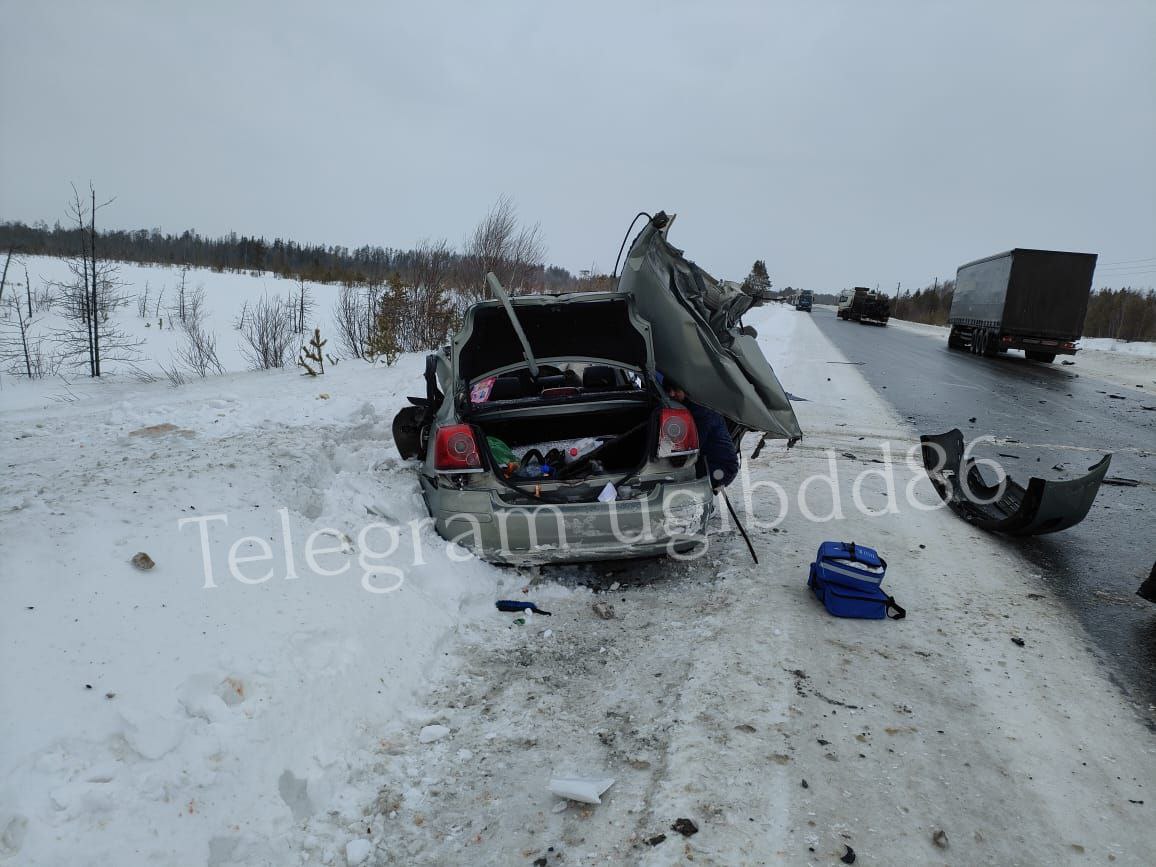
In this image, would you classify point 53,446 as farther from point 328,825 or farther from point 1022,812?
point 1022,812

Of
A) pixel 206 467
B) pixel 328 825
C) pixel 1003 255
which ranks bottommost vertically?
pixel 328 825

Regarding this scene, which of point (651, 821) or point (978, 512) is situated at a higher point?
point (978, 512)

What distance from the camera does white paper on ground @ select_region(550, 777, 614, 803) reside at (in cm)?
236

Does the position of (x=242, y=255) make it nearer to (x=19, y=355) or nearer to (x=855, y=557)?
(x=19, y=355)

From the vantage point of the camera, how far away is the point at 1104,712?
297cm

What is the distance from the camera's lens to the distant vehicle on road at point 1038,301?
62.3 feet

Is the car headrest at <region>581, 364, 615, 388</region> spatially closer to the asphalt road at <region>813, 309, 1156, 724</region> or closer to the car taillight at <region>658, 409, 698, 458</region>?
the car taillight at <region>658, 409, 698, 458</region>

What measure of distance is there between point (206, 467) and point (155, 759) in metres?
2.76

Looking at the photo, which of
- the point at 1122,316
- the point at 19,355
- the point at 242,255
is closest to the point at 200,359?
the point at 19,355

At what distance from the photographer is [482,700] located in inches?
120

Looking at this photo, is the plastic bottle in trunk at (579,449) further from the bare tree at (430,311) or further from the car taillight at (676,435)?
the bare tree at (430,311)

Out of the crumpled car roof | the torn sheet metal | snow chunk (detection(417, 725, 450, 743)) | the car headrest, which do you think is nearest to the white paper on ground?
snow chunk (detection(417, 725, 450, 743))

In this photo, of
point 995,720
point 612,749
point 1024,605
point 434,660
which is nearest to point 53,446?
point 434,660

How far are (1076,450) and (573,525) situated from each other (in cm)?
762
